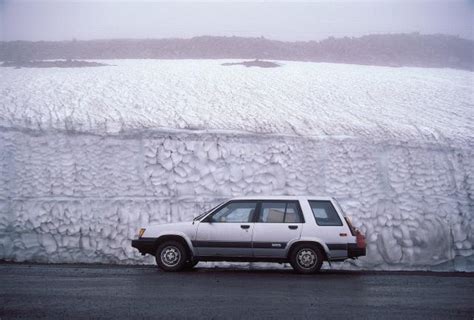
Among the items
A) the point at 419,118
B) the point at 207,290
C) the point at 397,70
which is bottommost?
the point at 207,290

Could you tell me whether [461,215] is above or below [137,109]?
below

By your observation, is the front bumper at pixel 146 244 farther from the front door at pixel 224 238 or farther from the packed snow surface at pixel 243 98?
the packed snow surface at pixel 243 98

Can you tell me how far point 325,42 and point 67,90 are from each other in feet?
25.4

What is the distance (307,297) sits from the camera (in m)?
7.55

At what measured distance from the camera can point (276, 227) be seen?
406 inches

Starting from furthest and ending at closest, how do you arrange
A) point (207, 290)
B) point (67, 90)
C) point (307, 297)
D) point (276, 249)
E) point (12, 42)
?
point (12, 42)
point (67, 90)
point (276, 249)
point (207, 290)
point (307, 297)

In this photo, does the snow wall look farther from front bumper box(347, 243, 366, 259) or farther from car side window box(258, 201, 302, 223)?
car side window box(258, 201, 302, 223)

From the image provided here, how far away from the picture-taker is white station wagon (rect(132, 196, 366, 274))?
33.4 ft

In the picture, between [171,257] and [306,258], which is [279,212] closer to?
[306,258]

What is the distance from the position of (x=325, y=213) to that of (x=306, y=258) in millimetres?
861

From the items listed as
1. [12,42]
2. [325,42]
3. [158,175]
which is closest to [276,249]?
[158,175]

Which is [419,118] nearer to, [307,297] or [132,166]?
[132,166]

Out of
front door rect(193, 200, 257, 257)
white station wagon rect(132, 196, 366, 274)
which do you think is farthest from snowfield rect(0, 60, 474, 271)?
front door rect(193, 200, 257, 257)

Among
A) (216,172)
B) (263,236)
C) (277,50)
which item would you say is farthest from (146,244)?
(277,50)
